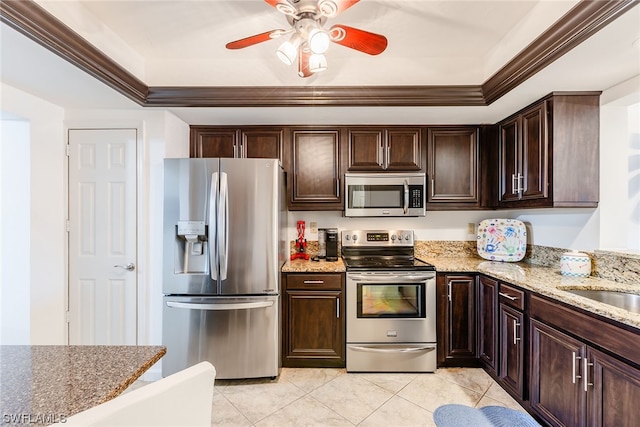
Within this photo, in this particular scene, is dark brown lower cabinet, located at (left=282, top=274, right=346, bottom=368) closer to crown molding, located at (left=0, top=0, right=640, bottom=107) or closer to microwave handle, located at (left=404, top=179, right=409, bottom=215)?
microwave handle, located at (left=404, top=179, right=409, bottom=215)

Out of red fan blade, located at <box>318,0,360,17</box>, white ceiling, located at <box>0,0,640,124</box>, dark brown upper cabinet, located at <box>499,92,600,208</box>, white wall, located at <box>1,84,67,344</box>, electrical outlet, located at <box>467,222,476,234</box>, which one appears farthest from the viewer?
electrical outlet, located at <box>467,222,476,234</box>

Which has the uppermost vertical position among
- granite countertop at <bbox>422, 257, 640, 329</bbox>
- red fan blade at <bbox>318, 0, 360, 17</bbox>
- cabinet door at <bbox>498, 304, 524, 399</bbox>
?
red fan blade at <bbox>318, 0, 360, 17</bbox>

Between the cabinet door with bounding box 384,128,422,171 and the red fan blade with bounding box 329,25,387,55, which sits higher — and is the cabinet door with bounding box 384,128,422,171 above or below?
below

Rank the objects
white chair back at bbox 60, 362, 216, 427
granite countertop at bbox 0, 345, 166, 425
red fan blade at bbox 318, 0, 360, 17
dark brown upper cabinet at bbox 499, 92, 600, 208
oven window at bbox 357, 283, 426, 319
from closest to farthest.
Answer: white chair back at bbox 60, 362, 216, 427
granite countertop at bbox 0, 345, 166, 425
red fan blade at bbox 318, 0, 360, 17
dark brown upper cabinet at bbox 499, 92, 600, 208
oven window at bbox 357, 283, 426, 319

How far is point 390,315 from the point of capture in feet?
8.26

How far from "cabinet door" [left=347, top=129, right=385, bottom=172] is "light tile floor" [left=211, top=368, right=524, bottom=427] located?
1.90 meters

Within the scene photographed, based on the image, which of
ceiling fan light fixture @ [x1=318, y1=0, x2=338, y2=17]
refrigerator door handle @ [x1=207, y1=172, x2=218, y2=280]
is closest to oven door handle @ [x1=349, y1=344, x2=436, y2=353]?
refrigerator door handle @ [x1=207, y1=172, x2=218, y2=280]

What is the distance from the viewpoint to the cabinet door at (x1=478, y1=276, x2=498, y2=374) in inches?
90.1

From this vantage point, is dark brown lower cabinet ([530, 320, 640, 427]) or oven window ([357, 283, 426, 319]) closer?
dark brown lower cabinet ([530, 320, 640, 427])

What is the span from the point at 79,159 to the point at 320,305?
2.38 meters

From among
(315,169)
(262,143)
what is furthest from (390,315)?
(262,143)

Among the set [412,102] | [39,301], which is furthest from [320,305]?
[39,301]

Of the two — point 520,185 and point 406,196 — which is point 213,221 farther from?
point 520,185

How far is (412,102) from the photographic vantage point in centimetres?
231
